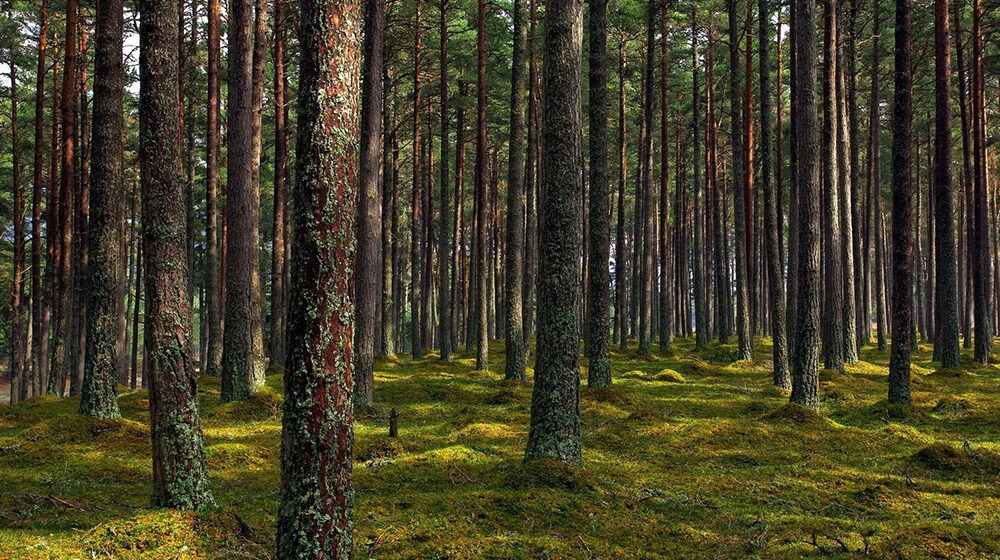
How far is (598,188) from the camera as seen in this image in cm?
1351

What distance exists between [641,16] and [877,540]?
19998 millimetres

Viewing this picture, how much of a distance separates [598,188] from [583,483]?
7.17 meters

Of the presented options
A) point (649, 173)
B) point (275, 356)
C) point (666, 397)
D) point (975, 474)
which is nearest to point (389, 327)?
point (275, 356)

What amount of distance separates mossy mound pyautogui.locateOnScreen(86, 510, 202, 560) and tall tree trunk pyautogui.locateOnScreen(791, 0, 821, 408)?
10564 mm

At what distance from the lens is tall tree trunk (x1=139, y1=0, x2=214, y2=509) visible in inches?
246

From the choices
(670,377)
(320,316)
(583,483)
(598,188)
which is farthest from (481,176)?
(320,316)

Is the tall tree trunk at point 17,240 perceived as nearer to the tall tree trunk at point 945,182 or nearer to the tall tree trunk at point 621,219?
the tall tree trunk at point 621,219

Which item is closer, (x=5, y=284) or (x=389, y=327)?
(x=389, y=327)

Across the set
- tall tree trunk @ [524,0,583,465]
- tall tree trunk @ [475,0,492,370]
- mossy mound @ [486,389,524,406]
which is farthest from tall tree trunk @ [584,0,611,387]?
tall tree trunk @ [475,0,492,370]

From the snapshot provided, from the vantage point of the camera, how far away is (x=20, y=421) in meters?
12.7

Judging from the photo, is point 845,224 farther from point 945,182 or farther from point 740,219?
point 945,182

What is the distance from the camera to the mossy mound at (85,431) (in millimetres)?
10078

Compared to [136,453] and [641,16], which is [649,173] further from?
[136,453]

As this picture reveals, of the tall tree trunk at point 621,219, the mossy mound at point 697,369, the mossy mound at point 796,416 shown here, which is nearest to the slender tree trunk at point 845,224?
the mossy mound at point 697,369
